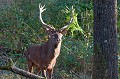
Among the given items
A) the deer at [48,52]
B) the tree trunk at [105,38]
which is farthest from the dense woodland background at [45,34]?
the tree trunk at [105,38]

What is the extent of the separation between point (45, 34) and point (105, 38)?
663cm

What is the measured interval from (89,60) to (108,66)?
3.47 m

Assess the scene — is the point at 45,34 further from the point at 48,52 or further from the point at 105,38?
the point at 105,38

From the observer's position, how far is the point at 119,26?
14977mm

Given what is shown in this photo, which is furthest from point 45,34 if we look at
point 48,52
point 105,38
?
point 105,38

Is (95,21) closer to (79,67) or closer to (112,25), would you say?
(112,25)

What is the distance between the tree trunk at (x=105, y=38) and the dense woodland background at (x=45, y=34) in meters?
2.53

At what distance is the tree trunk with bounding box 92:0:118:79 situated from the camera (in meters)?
8.63

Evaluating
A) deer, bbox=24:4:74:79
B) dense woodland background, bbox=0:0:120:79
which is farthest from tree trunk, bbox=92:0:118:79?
dense woodland background, bbox=0:0:120:79

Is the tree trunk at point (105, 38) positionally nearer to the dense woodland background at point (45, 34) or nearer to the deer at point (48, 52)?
the deer at point (48, 52)

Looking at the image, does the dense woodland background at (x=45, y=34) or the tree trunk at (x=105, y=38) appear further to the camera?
the dense woodland background at (x=45, y=34)

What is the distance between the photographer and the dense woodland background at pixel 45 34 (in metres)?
12.5

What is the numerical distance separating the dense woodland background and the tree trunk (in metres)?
2.53

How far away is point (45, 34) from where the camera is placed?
15.2 metres
